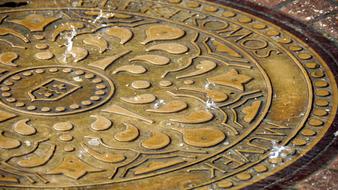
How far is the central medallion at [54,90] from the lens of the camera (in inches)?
183

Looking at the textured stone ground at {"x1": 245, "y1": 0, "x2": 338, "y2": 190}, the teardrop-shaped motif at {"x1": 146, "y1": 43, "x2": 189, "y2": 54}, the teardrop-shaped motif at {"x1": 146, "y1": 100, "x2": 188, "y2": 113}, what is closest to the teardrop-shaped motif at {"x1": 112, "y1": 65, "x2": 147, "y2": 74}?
the teardrop-shaped motif at {"x1": 146, "y1": 43, "x2": 189, "y2": 54}

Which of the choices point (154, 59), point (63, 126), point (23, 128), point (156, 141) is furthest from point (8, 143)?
point (154, 59)

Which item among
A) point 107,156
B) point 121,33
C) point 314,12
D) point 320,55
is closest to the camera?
point 107,156

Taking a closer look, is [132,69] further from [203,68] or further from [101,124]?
[101,124]

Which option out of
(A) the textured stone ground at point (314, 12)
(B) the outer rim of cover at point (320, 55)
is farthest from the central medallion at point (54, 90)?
(A) the textured stone ground at point (314, 12)

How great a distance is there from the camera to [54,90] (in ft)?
15.7

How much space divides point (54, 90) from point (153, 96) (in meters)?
0.49

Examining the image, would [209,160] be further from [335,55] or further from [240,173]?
[335,55]

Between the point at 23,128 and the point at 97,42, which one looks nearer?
the point at 23,128

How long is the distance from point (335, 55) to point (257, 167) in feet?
4.11

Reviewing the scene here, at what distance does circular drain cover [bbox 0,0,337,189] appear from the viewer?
13.9 feet

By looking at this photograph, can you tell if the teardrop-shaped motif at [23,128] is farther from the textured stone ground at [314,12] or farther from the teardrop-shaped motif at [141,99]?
the textured stone ground at [314,12]

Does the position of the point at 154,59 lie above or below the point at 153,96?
above

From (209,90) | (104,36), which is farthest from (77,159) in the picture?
(104,36)
